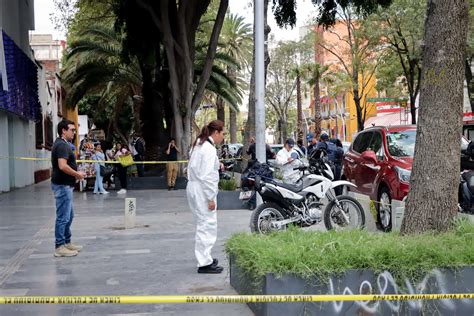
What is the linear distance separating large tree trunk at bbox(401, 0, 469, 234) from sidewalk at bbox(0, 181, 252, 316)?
2.10 m

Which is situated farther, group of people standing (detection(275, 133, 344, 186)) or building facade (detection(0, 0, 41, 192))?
building facade (detection(0, 0, 41, 192))

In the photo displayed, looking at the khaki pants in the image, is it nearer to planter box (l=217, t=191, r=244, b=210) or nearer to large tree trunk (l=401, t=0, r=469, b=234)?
planter box (l=217, t=191, r=244, b=210)

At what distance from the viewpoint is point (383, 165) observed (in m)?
11.7

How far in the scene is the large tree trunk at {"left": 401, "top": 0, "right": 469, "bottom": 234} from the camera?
6312mm

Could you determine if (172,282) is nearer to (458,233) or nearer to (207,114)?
(458,233)

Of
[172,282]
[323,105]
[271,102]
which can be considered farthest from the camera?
[323,105]

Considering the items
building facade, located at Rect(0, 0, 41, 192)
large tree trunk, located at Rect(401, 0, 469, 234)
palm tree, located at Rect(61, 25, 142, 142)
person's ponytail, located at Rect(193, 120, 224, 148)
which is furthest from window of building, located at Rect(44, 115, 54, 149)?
large tree trunk, located at Rect(401, 0, 469, 234)

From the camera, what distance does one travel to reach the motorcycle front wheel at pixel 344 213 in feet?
33.6

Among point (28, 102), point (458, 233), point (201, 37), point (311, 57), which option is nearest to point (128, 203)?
point (458, 233)

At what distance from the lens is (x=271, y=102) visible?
59375mm

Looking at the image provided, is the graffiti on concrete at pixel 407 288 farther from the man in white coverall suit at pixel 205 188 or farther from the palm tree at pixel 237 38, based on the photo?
the palm tree at pixel 237 38

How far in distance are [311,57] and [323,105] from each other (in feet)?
97.3

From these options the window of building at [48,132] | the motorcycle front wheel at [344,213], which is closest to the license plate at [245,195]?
the motorcycle front wheel at [344,213]

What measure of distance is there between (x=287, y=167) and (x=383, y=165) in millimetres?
2863
